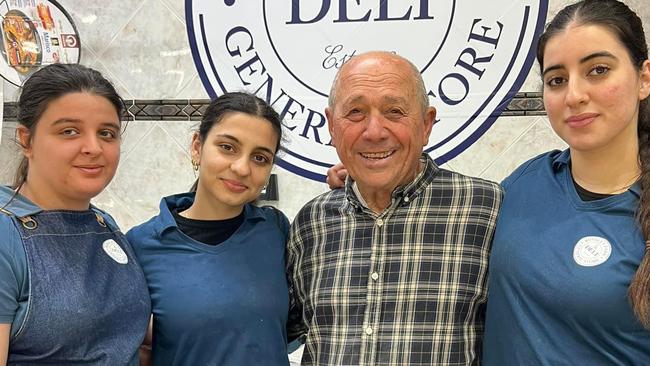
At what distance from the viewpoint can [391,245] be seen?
61.8 inches

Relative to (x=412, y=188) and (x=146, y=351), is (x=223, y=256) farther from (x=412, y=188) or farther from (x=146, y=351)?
(x=412, y=188)

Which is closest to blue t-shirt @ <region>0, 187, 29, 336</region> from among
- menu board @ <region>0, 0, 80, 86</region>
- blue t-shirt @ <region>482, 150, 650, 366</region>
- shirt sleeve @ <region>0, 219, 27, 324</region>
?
shirt sleeve @ <region>0, 219, 27, 324</region>

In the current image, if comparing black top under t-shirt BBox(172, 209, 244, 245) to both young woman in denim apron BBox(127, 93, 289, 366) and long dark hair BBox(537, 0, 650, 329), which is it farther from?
long dark hair BBox(537, 0, 650, 329)

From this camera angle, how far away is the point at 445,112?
2.37 m

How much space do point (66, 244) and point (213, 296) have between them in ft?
1.10

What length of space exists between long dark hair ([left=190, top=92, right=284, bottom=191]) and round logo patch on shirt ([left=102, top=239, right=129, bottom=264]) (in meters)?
0.36

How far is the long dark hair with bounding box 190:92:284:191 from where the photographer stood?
1662 mm

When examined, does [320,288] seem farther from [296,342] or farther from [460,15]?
[460,15]

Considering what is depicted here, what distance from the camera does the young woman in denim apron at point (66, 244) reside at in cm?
123

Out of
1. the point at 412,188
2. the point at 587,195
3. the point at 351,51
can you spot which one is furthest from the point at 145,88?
the point at 587,195

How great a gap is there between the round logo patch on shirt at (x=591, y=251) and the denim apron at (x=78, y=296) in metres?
0.90

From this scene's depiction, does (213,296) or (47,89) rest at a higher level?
(47,89)

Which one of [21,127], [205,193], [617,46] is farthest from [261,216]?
[617,46]

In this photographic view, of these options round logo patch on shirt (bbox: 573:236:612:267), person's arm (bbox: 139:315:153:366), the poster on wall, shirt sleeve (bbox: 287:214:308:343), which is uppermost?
the poster on wall
